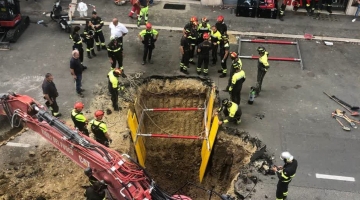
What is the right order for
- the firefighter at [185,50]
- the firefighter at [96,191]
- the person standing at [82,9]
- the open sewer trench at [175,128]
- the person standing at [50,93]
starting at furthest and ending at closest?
the person standing at [82,9]
the firefighter at [185,50]
the open sewer trench at [175,128]
the person standing at [50,93]
the firefighter at [96,191]

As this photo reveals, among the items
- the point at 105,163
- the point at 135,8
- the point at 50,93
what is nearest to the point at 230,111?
the point at 105,163

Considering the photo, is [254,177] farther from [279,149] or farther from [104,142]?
[104,142]

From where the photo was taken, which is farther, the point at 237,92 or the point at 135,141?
the point at 237,92

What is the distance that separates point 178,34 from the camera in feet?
57.2

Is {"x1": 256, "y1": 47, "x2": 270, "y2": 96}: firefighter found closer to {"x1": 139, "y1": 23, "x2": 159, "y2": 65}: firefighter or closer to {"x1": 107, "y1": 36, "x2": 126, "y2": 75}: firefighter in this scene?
{"x1": 139, "y1": 23, "x2": 159, "y2": 65}: firefighter

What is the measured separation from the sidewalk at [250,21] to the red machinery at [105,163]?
10.3m

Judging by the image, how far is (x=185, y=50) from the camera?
14273 mm

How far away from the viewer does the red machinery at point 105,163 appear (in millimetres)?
8008

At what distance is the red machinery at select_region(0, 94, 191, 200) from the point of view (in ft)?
26.3

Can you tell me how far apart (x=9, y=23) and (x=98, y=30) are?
12.8ft

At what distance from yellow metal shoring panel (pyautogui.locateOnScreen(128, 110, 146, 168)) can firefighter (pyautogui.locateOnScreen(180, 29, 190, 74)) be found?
2.91 metres

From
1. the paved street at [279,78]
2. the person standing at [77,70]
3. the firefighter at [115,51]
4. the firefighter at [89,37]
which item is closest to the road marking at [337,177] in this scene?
the paved street at [279,78]

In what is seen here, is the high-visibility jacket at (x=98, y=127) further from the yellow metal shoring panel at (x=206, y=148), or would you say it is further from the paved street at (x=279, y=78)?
the yellow metal shoring panel at (x=206, y=148)

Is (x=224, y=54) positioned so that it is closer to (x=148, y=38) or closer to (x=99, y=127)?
(x=148, y=38)
